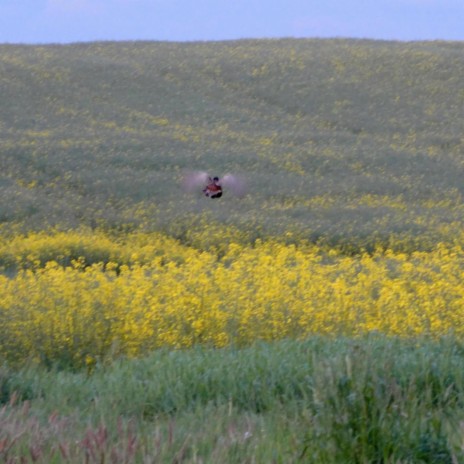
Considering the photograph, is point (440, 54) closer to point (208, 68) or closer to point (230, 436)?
point (208, 68)

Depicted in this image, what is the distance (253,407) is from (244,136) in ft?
85.2

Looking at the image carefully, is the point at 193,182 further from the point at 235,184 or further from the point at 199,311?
the point at 199,311

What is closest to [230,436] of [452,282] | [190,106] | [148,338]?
[148,338]

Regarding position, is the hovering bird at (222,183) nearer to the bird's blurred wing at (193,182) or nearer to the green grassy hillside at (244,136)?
the bird's blurred wing at (193,182)

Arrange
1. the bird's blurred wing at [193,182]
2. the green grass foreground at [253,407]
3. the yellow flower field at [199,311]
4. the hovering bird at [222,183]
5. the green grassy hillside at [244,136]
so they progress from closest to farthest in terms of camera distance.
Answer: the green grass foreground at [253,407] < the yellow flower field at [199,311] < the green grassy hillside at [244,136] < the bird's blurred wing at [193,182] < the hovering bird at [222,183]

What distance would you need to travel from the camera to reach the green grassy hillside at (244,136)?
20.4 metres

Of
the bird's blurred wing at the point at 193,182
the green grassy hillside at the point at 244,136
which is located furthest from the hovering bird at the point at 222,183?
the green grassy hillside at the point at 244,136

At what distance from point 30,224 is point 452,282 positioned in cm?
1191

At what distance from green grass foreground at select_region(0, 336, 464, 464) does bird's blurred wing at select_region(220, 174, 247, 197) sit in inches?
657

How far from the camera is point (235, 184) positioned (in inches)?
920

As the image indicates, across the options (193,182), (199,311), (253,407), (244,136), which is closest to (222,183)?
(193,182)

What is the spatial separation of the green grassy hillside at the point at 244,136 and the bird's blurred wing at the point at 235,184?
0.86 ft

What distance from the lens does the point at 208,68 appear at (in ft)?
139

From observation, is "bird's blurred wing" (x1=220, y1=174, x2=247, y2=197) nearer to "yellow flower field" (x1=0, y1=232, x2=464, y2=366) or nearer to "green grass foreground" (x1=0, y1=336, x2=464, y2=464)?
"yellow flower field" (x1=0, y1=232, x2=464, y2=366)
